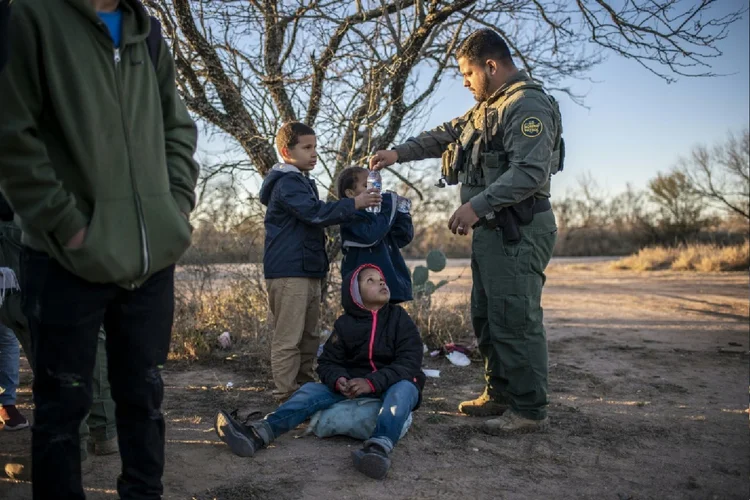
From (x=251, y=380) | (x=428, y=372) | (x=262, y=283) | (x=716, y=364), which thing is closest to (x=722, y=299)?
(x=716, y=364)

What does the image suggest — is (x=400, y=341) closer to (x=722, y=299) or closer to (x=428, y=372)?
(x=428, y=372)

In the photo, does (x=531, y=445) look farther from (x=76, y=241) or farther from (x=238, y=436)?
(x=76, y=241)

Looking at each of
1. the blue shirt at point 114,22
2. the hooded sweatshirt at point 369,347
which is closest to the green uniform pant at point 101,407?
the hooded sweatshirt at point 369,347

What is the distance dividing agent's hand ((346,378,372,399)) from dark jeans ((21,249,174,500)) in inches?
58.7

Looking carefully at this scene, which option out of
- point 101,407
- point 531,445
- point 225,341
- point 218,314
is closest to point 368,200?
point 531,445

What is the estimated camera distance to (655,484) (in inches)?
118

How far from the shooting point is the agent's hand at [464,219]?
3670 mm

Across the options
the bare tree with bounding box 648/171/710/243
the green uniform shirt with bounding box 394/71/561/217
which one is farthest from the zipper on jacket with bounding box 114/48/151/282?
the bare tree with bounding box 648/171/710/243

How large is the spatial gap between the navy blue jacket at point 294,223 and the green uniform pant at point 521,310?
1.02 metres

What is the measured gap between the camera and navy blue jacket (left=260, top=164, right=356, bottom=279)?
4.11m

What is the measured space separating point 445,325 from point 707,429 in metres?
2.99

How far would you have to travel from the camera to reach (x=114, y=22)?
83.9 inches

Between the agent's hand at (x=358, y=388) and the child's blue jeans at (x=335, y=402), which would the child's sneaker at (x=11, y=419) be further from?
the agent's hand at (x=358, y=388)

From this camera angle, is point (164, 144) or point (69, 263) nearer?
point (69, 263)
